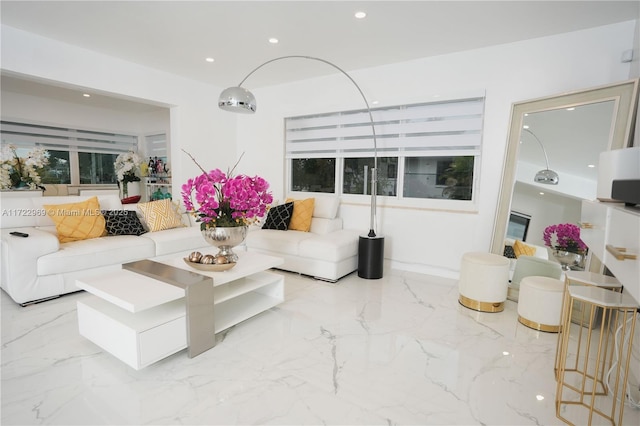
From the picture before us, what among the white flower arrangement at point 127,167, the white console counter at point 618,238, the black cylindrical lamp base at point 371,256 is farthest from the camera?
the white flower arrangement at point 127,167

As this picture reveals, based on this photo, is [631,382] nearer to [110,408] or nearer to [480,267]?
[480,267]

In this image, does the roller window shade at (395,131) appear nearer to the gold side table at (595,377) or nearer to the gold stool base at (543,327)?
the gold stool base at (543,327)

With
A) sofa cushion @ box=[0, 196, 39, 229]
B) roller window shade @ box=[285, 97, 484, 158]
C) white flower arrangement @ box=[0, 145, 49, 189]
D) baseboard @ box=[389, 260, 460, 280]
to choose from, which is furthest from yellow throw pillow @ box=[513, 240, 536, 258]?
white flower arrangement @ box=[0, 145, 49, 189]

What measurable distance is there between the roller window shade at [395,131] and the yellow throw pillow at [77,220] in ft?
8.87

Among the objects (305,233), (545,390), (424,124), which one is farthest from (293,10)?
(545,390)

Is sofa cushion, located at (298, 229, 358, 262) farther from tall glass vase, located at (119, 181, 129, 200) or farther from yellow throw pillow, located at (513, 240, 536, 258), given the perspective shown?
tall glass vase, located at (119, 181, 129, 200)

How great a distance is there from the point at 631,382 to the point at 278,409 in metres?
2.04

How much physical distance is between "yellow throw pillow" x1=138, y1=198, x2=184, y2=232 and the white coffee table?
1.58m

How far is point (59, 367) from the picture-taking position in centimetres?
195

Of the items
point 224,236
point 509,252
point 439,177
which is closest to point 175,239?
point 224,236

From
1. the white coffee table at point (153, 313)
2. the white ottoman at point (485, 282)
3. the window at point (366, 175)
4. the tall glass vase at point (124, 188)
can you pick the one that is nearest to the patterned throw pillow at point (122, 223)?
the white coffee table at point (153, 313)

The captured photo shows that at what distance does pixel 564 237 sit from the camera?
2904 millimetres

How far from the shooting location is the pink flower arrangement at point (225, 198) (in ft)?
7.57

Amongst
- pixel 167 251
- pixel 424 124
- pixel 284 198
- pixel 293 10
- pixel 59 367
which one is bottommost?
pixel 59 367
